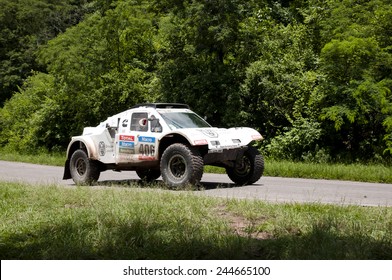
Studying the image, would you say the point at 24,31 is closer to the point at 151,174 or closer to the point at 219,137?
the point at 151,174

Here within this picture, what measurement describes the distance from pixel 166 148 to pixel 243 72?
1224cm

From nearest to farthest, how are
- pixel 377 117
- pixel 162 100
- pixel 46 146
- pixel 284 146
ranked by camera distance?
pixel 377 117 < pixel 284 146 < pixel 162 100 < pixel 46 146

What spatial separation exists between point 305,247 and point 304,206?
9.39ft

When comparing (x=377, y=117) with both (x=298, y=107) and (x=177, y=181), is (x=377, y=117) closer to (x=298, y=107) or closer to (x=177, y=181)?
(x=298, y=107)

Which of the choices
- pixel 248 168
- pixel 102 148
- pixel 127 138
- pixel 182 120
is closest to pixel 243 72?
pixel 248 168

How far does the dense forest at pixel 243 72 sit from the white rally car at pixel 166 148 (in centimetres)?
718

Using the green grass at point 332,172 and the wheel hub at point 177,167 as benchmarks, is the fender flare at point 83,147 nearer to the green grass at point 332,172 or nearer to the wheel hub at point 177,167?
the wheel hub at point 177,167

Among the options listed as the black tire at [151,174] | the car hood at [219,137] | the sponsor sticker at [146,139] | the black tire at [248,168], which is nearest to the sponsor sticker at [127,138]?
the sponsor sticker at [146,139]

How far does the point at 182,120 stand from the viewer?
14.6 metres

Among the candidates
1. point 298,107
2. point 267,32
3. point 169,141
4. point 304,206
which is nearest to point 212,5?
point 267,32

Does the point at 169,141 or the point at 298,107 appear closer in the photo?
the point at 169,141

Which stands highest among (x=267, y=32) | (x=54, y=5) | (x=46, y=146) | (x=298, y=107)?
(x=54, y=5)

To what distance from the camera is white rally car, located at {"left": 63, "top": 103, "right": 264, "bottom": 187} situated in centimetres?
A: 1352

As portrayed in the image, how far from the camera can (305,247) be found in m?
6.65
